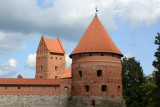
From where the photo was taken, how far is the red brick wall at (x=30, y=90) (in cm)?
3061

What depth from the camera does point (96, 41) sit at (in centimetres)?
3141

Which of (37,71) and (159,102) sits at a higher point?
(37,71)

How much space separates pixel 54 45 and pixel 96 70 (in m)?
28.0

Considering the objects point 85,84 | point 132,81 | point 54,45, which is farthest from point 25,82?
point 54,45

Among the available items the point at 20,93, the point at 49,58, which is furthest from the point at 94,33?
the point at 49,58

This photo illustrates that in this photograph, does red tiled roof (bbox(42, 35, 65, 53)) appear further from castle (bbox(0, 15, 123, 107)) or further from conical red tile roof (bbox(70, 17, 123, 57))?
conical red tile roof (bbox(70, 17, 123, 57))

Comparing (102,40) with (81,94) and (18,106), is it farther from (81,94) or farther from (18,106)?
(18,106)

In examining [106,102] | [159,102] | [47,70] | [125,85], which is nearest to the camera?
[159,102]

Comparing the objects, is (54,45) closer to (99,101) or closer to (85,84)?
(85,84)

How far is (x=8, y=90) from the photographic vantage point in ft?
101

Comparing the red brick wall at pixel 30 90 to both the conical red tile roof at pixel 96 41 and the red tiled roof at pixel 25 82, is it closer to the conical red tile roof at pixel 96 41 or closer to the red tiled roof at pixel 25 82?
the red tiled roof at pixel 25 82

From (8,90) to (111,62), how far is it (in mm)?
11153

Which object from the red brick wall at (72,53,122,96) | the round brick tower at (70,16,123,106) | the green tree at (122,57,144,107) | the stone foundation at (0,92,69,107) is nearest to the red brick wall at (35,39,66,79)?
the green tree at (122,57,144,107)

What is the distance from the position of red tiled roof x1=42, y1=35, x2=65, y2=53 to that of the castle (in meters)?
23.7
